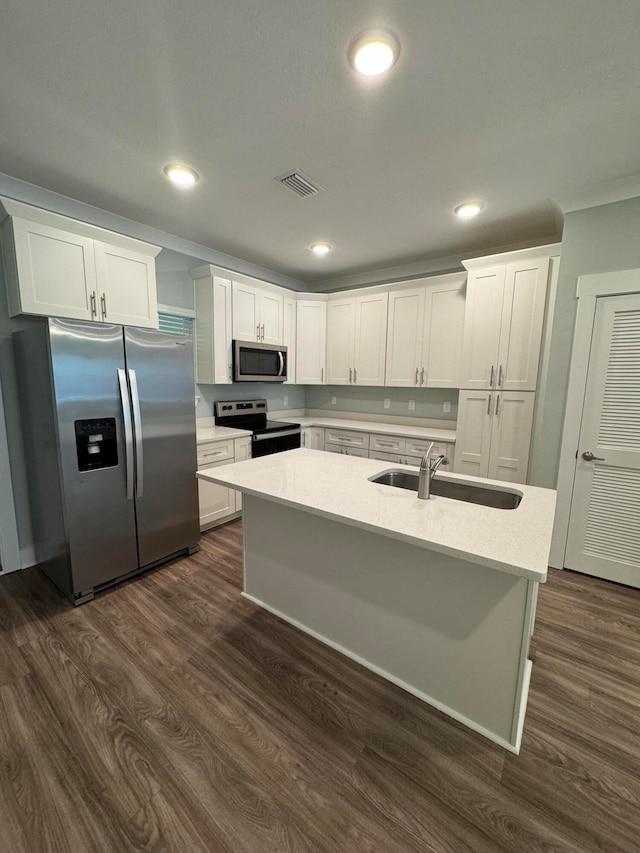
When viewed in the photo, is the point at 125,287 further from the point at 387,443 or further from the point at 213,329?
the point at 387,443

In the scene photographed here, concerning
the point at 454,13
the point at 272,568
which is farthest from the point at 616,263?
the point at 272,568

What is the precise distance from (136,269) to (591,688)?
3.89 metres

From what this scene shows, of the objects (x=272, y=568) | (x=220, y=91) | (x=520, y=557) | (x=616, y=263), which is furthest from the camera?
(x=616, y=263)

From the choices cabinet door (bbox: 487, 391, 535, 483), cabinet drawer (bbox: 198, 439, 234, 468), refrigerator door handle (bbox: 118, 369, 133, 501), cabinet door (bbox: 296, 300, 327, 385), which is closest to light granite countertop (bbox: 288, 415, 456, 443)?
cabinet door (bbox: 487, 391, 535, 483)

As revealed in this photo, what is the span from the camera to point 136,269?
2.66 metres

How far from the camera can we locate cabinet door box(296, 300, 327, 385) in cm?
433

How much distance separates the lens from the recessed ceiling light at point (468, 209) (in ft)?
8.27

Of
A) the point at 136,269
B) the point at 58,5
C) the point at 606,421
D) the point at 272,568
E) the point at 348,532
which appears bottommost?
the point at 272,568

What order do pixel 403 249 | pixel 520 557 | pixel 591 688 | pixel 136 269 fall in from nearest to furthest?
pixel 520 557
pixel 591 688
pixel 136 269
pixel 403 249

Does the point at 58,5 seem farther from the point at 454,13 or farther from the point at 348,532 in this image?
the point at 348,532

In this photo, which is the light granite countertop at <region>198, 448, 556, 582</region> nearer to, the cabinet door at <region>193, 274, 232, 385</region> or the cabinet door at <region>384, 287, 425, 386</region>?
the cabinet door at <region>193, 274, 232, 385</region>

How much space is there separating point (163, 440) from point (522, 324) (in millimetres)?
3120

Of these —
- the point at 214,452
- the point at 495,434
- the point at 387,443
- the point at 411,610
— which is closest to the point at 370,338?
the point at 387,443

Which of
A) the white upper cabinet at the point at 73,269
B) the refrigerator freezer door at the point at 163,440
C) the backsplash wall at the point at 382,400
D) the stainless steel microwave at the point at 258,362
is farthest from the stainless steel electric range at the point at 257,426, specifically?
the white upper cabinet at the point at 73,269
